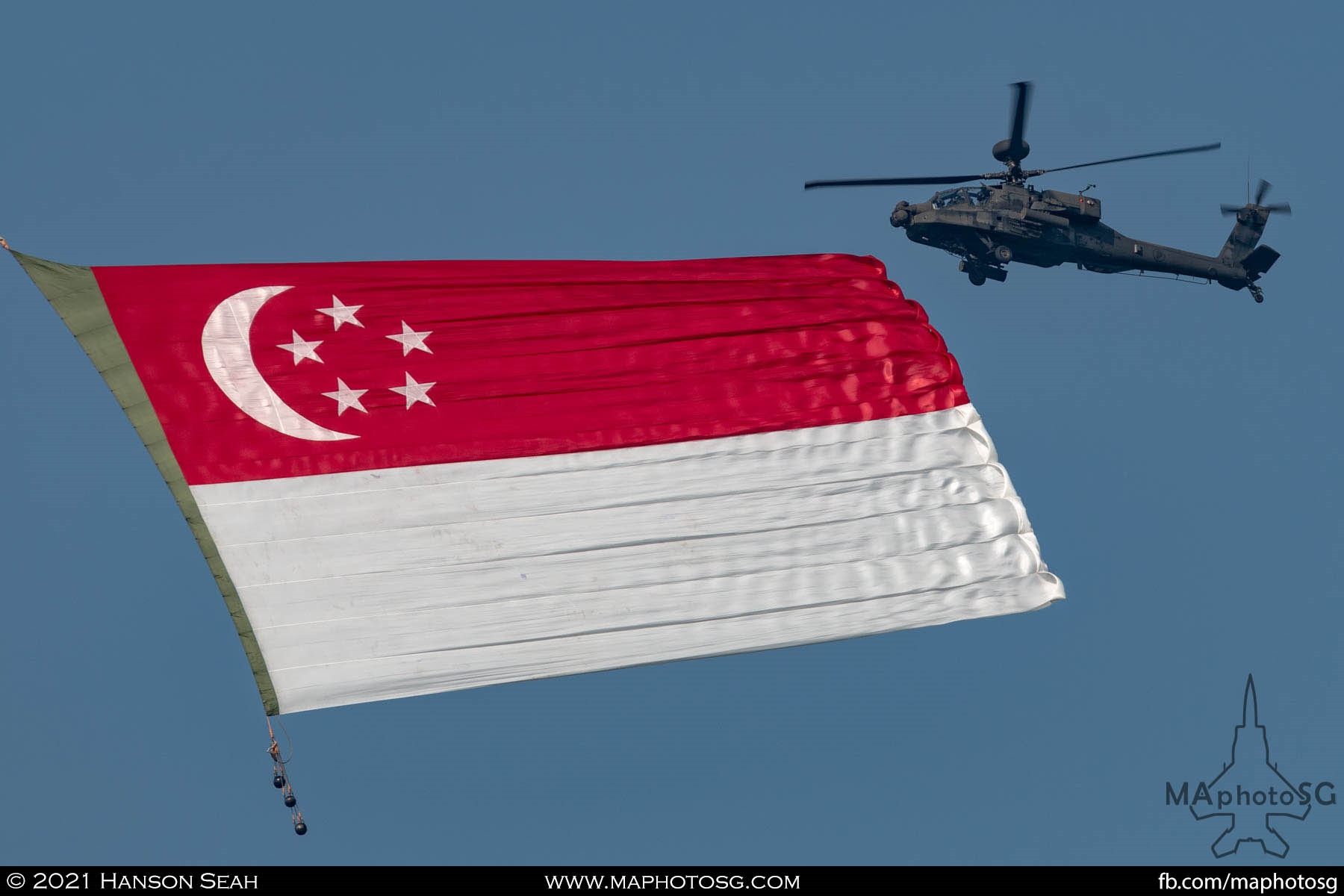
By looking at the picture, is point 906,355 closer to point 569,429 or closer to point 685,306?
point 685,306

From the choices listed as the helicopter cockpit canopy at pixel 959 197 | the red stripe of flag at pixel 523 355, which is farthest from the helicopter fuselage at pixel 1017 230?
the red stripe of flag at pixel 523 355

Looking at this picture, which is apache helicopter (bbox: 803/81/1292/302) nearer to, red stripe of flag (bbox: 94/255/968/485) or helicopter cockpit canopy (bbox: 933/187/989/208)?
helicopter cockpit canopy (bbox: 933/187/989/208)

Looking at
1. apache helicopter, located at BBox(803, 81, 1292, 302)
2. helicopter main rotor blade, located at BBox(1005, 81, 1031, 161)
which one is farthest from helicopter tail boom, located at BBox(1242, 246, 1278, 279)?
helicopter main rotor blade, located at BBox(1005, 81, 1031, 161)

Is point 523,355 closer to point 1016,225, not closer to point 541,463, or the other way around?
point 541,463

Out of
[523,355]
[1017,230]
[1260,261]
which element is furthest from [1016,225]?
[523,355]

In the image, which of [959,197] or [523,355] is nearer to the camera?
[523,355]

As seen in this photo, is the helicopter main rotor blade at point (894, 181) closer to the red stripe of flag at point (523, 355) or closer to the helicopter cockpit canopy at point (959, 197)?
the helicopter cockpit canopy at point (959, 197)
